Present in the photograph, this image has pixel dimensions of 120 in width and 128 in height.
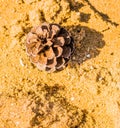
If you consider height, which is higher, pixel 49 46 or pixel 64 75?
pixel 49 46

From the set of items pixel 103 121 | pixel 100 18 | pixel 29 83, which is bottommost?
pixel 103 121

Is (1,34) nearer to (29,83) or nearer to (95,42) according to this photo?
(29,83)

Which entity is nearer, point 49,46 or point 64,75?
point 49,46

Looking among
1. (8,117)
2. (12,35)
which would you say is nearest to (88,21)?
(12,35)
